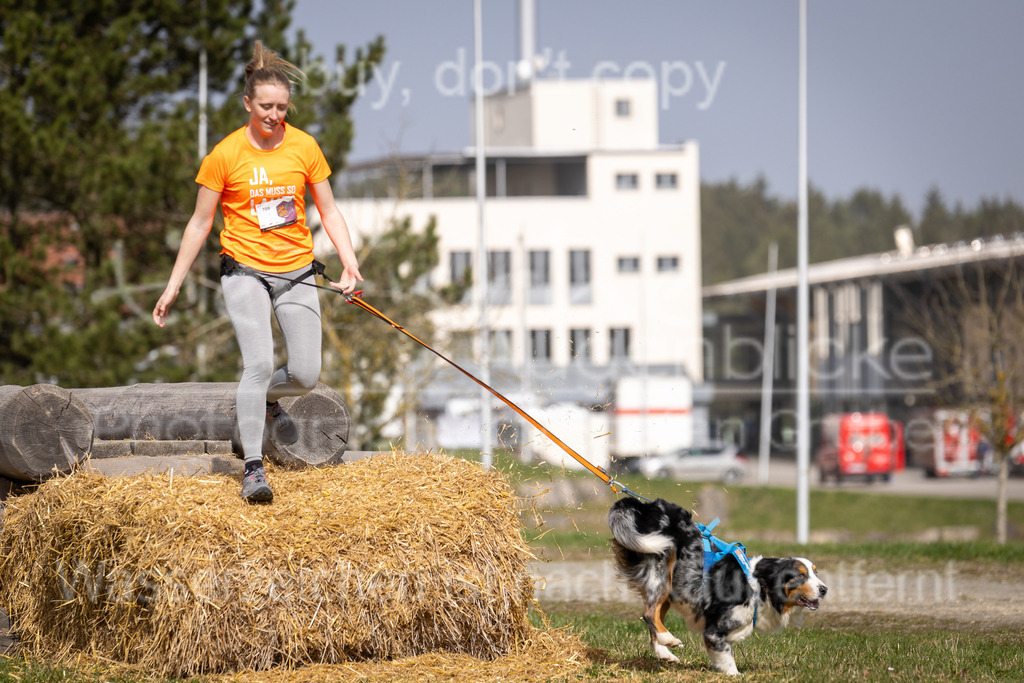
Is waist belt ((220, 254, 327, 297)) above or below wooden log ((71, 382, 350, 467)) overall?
above

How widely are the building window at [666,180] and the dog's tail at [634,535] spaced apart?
52.8 meters

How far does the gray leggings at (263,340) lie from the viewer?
17.2 ft

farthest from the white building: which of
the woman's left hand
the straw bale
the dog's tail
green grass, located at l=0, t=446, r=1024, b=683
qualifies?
the dog's tail

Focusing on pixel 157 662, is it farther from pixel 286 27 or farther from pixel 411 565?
pixel 286 27

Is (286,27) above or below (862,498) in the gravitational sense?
above

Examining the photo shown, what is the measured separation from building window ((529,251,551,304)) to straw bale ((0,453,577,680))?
45.5 m

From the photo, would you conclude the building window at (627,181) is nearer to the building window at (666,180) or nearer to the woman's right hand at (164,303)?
the building window at (666,180)

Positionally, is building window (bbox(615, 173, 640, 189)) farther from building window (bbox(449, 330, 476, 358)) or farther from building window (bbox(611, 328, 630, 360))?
building window (bbox(449, 330, 476, 358))

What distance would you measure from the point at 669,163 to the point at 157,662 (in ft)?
177

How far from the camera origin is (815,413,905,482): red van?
4041 cm

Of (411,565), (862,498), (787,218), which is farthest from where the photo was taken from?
(787,218)

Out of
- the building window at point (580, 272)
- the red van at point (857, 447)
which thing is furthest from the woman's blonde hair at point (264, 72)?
the building window at point (580, 272)

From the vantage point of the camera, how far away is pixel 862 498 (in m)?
33.5

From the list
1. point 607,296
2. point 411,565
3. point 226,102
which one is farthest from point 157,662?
point 607,296
